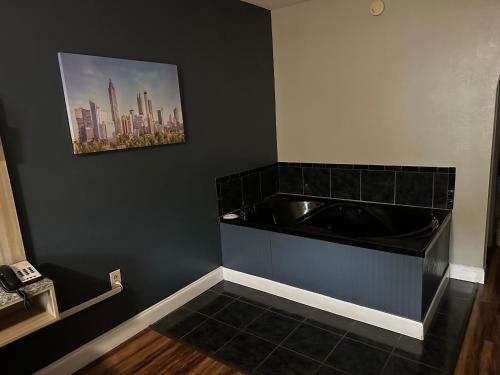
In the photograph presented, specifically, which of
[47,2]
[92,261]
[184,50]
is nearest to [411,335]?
[92,261]

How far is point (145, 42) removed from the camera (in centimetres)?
230

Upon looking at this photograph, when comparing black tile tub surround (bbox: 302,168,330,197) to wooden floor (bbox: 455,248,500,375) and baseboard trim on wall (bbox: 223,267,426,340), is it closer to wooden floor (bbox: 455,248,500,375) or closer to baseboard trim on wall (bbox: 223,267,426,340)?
baseboard trim on wall (bbox: 223,267,426,340)

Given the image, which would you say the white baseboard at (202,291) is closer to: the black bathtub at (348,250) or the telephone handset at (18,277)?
the black bathtub at (348,250)

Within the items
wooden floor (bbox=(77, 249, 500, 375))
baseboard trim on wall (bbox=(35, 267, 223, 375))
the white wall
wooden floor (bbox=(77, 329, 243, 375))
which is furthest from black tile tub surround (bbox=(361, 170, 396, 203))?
wooden floor (bbox=(77, 329, 243, 375))

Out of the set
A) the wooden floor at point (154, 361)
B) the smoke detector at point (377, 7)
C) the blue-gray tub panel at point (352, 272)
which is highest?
the smoke detector at point (377, 7)

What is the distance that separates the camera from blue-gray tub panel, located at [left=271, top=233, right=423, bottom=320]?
7.19 ft

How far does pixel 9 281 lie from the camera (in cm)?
156

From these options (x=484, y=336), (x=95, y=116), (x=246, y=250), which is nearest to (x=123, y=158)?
(x=95, y=116)

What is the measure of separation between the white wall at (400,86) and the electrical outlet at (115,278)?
2033 millimetres

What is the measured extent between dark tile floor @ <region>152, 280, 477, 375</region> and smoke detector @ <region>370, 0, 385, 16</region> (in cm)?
224

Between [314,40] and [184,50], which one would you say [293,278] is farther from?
[314,40]

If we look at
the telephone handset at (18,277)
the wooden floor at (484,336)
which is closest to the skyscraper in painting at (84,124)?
the telephone handset at (18,277)

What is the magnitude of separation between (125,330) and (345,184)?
2.19 m

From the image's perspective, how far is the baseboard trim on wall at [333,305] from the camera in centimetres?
223
